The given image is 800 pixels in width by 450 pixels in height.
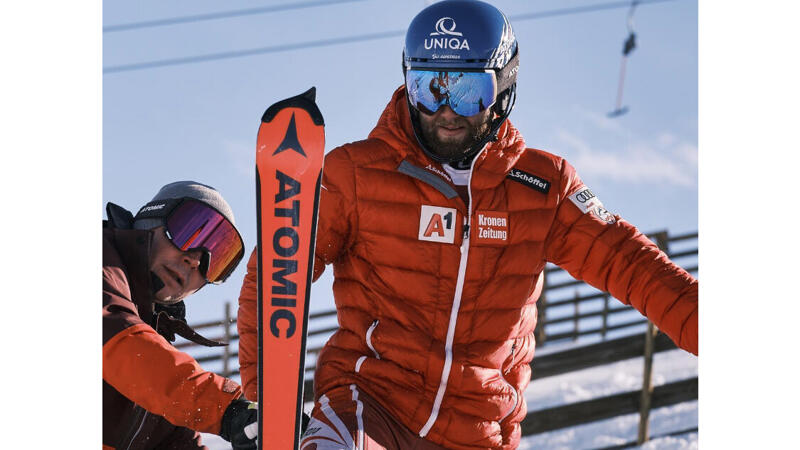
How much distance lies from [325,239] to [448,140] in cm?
51

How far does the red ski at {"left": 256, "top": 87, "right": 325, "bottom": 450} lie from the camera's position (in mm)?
3105

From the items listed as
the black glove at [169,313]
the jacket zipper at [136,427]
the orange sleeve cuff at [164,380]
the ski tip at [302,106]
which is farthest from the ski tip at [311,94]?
the jacket zipper at [136,427]

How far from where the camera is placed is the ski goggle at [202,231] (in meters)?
3.69

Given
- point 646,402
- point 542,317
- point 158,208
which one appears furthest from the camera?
point 542,317

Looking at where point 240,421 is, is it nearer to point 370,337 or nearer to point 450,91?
point 370,337

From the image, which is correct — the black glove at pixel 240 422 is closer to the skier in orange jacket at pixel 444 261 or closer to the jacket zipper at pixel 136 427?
the skier in orange jacket at pixel 444 261

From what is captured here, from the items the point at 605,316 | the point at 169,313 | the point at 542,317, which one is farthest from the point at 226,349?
the point at 169,313

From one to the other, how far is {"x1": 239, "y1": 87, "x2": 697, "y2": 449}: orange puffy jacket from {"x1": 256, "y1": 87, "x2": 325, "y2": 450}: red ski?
0.13 metres

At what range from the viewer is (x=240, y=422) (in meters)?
3.09

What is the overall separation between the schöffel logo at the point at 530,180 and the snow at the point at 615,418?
4.72m

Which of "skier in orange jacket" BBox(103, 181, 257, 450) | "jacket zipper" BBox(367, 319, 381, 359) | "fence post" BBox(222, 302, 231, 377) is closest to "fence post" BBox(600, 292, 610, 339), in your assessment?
"fence post" BBox(222, 302, 231, 377)
